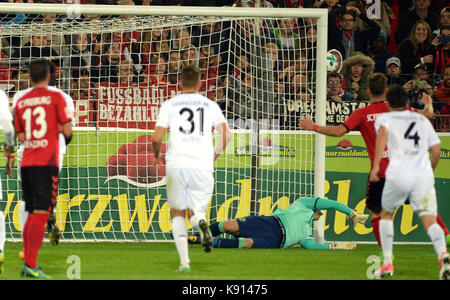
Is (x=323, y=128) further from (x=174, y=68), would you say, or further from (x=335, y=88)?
(x=335, y=88)

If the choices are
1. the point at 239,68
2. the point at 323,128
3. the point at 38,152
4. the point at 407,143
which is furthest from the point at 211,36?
the point at 38,152

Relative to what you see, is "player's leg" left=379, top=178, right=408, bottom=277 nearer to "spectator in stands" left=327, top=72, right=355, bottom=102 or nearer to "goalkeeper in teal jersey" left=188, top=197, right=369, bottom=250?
"goalkeeper in teal jersey" left=188, top=197, right=369, bottom=250

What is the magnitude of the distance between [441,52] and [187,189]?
8157 mm

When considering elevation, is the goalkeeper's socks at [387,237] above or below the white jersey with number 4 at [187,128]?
below

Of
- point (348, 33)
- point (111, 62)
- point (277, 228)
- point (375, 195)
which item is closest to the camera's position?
point (375, 195)

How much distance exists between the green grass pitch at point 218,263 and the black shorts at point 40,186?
0.68 meters

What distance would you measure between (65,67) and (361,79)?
4839 mm

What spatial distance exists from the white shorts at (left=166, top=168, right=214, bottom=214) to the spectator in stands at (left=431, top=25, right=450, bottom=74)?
305 inches

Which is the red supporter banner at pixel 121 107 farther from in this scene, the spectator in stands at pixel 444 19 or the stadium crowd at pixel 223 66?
the spectator in stands at pixel 444 19

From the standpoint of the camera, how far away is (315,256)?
8.97m

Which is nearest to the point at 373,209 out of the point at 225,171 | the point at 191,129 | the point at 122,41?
the point at 191,129

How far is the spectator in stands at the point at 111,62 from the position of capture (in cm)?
1160

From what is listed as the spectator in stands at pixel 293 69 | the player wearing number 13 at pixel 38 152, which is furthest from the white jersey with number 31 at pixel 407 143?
the spectator in stands at pixel 293 69

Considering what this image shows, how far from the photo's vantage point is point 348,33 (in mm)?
13781
